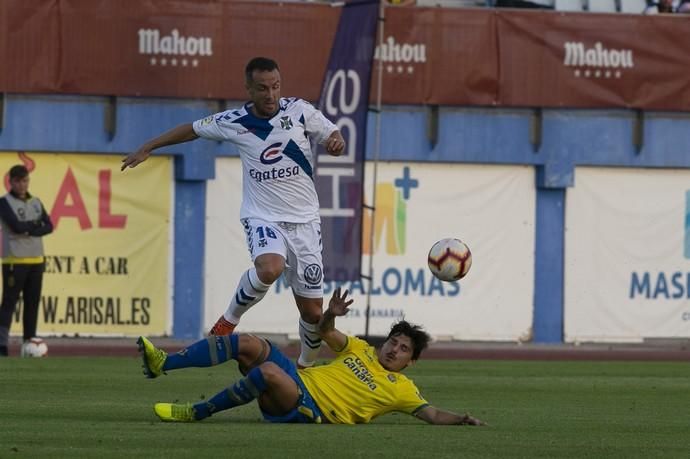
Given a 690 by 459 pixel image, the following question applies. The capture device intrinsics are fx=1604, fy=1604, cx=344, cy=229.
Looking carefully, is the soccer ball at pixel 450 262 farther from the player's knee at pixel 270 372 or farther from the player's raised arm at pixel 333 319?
the player's knee at pixel 270 372

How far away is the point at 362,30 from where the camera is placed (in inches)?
902

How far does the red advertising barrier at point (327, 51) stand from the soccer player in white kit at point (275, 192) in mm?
13702

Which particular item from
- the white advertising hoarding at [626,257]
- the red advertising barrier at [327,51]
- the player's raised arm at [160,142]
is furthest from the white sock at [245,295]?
the white advertising hoarding at [626,257]

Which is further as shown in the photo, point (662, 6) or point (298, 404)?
point (662, 6)

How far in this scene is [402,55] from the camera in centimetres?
2738

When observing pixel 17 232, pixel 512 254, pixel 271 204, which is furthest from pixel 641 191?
pixel 271 204

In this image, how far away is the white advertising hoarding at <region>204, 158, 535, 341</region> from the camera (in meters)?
27.1

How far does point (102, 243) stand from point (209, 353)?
639 inches

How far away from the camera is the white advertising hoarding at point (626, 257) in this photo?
1112 inches

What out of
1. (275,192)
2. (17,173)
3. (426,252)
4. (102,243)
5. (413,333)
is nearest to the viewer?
(413,333)

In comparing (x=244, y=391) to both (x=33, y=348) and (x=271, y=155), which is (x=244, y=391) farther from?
(x=33, y=348)

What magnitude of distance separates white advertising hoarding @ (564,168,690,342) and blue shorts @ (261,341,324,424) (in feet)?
58.6

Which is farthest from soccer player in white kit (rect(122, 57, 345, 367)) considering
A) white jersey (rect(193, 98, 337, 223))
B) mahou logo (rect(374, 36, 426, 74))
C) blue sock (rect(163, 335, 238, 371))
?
mahou logo (rect(374, 36, 426, 74))

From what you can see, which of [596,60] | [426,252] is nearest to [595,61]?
[596,60]
